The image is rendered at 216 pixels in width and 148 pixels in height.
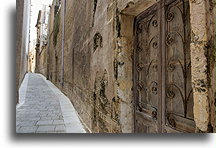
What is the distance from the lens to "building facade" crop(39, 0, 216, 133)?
865mm

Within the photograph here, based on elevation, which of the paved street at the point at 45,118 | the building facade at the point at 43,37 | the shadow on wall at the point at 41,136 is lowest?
the paved street at the point at 45,118

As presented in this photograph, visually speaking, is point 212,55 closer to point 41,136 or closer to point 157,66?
point 157,66

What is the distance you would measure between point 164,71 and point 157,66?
0.11 metres

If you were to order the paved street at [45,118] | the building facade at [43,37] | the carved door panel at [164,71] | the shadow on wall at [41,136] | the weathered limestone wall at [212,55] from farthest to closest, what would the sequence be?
1. the building facade at [43,37]
2. the paved street at [45,118]
3. the shadow on wall at [41,136]
4. the carved door panel at [164,71]
5. the weathered limestone wall at [212,55]

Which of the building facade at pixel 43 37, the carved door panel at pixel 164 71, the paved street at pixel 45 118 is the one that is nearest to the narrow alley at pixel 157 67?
the carved door panel at pixel 164 71

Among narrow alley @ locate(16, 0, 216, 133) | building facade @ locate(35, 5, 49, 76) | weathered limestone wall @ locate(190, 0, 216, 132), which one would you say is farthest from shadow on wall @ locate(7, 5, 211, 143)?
building facade @ locate(35, 5, 49, 76)

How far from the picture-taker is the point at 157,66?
140cm

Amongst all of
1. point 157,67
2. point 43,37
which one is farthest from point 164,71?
point 43,37

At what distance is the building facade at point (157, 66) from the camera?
0.87 meters

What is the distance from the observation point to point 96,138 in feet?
4.71

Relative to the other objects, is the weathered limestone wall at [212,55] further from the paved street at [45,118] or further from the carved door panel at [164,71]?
the paved street at [45,118]
